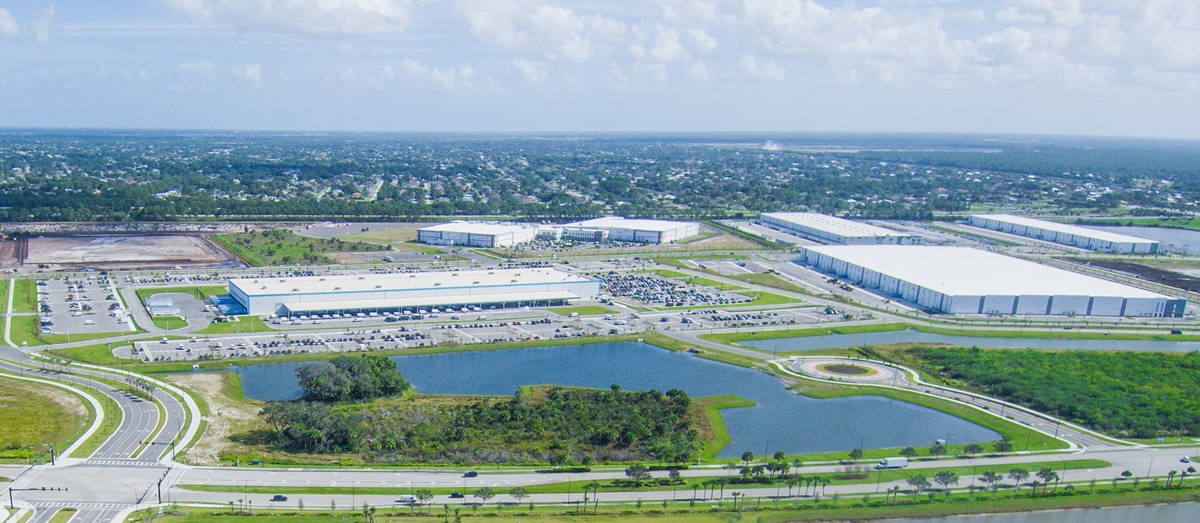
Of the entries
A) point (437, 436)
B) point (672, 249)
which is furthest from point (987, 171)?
point (437, 436)

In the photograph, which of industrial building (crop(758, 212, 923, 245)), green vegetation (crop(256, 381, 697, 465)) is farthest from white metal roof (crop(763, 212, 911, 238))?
green vegetation (crop(256, 381, 697, 465))

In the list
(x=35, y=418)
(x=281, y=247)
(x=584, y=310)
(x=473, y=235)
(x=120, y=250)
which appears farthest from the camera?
(x=473, y=235)

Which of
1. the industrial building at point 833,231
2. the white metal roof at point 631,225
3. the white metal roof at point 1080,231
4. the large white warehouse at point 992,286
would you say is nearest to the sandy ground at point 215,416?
the large white warehouse at point 992,286

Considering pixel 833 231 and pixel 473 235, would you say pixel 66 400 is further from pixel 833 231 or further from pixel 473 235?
pixel 833 231

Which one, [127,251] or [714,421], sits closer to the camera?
[714,421]

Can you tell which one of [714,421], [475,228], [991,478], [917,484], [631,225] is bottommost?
[631,225]

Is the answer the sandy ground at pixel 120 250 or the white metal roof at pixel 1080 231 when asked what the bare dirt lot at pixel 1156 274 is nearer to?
the white metal roof at pixel 1080 231

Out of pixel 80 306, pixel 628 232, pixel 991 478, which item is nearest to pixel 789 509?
pixel 991 478

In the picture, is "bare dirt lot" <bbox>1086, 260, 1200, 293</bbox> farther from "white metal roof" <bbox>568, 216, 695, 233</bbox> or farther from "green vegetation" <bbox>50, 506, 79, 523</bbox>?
"green vegetation" <bbox>50, 506, 79, 523</bbox>
